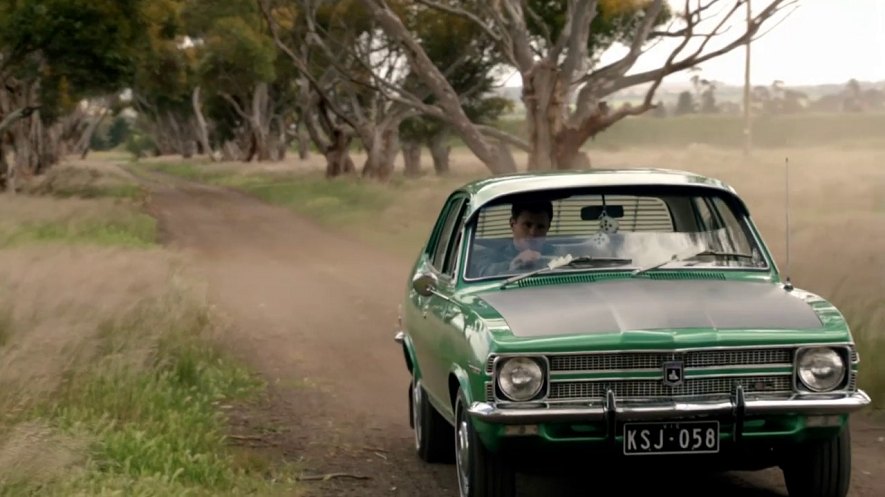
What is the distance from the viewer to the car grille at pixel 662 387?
574 centimetres

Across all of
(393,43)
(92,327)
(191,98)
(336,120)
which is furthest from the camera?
(191,98)

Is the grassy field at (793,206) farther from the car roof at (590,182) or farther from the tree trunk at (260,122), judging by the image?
the tree trunk at (260,122)

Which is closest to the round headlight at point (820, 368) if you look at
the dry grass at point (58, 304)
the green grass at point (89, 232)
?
the dry grass at point (58, 304)

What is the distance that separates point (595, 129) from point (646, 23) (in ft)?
6.39

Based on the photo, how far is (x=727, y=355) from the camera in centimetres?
579

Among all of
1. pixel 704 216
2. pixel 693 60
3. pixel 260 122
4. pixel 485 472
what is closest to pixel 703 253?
pixel 704 216

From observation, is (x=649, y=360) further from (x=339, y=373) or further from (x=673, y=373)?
(x=339, y=373)

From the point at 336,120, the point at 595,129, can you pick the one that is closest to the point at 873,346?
the point at 595,129

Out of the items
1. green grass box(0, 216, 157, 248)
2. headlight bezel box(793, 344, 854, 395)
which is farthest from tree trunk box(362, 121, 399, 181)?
headlight bezel box(793, 344, 854, 395)

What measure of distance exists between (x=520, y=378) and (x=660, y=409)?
548 mm

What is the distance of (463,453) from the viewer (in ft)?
20.6

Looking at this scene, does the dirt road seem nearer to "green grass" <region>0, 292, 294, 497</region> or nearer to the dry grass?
"green grass" <region>0, 292, 294, 497</region>

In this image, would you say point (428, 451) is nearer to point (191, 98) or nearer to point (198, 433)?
point (198, 433)

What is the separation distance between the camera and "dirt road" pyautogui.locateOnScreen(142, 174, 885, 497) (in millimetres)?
7094
